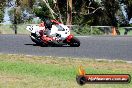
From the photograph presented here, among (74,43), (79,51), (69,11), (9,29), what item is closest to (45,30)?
(74,43)

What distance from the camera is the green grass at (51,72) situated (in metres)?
9.52

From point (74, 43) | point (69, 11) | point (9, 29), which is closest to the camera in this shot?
point (74, 43)

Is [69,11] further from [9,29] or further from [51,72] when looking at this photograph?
[51,72]

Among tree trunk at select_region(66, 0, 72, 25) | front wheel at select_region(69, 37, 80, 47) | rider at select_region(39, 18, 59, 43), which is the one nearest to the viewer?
front wheel at select_region(69, 37, 80, 47)

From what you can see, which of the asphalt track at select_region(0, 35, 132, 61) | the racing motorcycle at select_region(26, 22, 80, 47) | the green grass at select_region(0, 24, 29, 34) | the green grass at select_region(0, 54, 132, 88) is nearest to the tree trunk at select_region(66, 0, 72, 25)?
the green grass at select_region(0, 24, 29, 34)

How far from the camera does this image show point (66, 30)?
24.2m

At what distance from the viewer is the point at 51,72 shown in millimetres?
12039

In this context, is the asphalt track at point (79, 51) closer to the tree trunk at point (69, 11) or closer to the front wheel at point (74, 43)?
the front wheel at point (74, 43)

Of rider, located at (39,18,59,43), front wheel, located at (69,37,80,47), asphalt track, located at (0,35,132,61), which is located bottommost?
asphalt track, located at (0,35,132,61)

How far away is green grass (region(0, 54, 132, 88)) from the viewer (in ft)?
31.2

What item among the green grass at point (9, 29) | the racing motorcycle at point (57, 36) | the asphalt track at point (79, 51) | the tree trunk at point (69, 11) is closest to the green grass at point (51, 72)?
the asphalt track at point (79, 51)

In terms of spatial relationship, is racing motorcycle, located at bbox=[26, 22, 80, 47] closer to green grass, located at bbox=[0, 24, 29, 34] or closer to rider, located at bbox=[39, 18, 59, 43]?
rider, located at bbox=[39, 18, 59, 43]

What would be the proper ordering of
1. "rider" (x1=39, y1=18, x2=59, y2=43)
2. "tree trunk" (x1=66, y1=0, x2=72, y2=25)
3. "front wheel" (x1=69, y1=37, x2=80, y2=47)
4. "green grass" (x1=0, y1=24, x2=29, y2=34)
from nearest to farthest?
"front wheel" (x1=69, y1=37, x2=80, y2=47) → "rider" (x1=39, y1=18, x2=59, y2=43) → "green grass" (x1=0, y1=24, x2=29, y2=34) → "tree trunk" (x1=66, y1=0, x2=72, y2=25)

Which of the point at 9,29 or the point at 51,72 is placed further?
the point at 9,29
